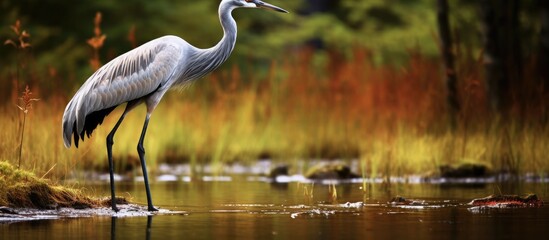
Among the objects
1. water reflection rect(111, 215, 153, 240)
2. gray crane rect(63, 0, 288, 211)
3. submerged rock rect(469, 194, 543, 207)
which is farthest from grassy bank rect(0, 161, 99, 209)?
submerged rock rect(469, 194, 543, 207)

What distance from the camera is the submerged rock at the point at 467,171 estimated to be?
46.8ft

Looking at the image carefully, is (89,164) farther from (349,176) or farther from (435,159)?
(435,159)

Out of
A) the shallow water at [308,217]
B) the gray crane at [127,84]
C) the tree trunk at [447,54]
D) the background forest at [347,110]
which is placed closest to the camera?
the shallow water at [308,217]

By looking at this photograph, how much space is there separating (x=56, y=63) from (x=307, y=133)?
840cm

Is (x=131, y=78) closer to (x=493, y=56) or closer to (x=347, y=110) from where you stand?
(x=493, y=56)

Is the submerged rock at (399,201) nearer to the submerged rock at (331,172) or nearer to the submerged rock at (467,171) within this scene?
the submerged rock at (467,171)

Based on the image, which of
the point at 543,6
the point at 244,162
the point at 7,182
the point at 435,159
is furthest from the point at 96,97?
the point at 543,6

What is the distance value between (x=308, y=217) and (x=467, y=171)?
491 centimetres

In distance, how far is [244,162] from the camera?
17578 millimetres

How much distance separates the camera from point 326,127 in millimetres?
18188

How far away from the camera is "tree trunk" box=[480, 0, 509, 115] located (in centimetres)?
1688

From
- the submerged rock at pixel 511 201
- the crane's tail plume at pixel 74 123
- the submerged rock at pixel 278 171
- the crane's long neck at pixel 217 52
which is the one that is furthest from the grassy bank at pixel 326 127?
the submerged rock at pixel 511 201

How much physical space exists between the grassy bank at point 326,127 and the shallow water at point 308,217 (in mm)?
1143

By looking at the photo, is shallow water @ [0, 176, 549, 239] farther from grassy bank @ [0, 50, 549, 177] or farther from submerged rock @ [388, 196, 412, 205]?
grassy bank @ [0, 50, 549, 177]
